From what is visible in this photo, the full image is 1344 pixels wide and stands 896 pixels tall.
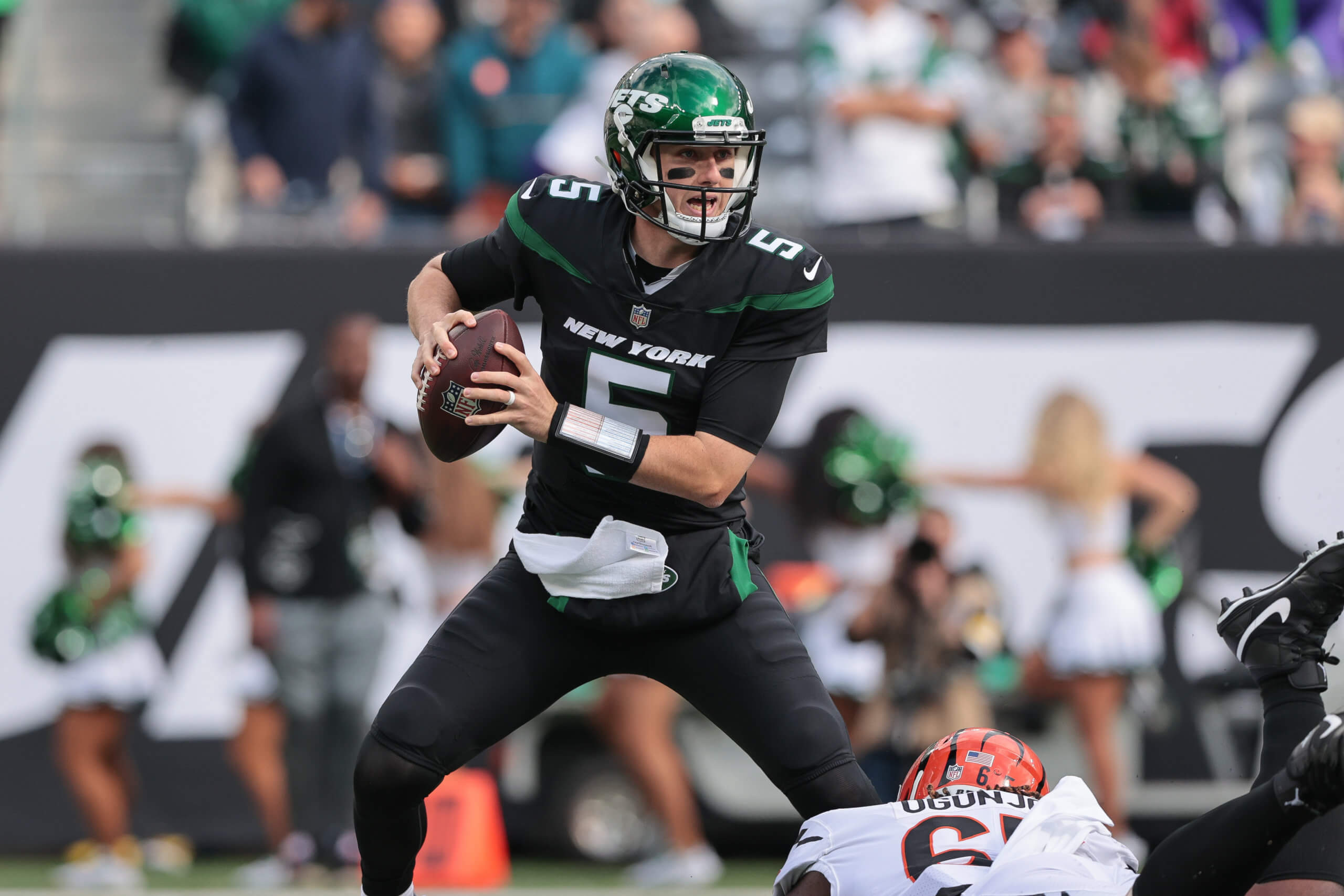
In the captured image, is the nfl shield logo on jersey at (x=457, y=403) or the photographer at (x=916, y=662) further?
the photographer at (x=916, y=662)

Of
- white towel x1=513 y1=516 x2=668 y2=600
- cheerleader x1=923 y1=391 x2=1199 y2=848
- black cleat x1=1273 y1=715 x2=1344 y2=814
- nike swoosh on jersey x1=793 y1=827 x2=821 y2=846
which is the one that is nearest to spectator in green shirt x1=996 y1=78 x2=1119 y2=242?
cheerleader x1=923 y1=391 x2=1199 y2=848

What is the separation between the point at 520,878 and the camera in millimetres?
8102

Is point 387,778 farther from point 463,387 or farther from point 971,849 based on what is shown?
point 971,849

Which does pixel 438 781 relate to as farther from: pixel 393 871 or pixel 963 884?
pixel 963 884

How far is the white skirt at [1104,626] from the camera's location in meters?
8.27

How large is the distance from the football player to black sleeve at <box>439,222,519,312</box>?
1.48 metres

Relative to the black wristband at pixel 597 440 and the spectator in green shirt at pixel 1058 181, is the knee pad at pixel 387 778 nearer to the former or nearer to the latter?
the black wristband at pixel 597 440


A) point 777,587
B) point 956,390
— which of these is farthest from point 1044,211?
point 777,587

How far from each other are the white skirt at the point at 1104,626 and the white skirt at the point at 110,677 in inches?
163

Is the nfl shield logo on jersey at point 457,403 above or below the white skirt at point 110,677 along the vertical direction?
above

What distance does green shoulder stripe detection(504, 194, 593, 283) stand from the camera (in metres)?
4.29

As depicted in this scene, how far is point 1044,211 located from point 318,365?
11.9 feet

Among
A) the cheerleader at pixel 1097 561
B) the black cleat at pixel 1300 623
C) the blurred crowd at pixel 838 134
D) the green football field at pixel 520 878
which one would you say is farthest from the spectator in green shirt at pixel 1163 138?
the black cleat at pixel 1300 623

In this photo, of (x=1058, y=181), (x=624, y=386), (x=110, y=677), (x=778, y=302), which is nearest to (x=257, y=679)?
(x=110, y=677)
